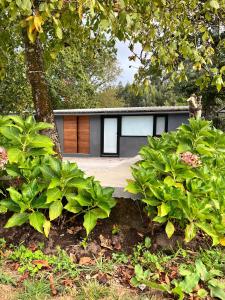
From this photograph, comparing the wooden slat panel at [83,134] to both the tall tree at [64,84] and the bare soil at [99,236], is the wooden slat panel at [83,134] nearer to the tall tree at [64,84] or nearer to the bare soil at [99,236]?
the tall tree at [64,84]

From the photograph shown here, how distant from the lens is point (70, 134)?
17.6 metres

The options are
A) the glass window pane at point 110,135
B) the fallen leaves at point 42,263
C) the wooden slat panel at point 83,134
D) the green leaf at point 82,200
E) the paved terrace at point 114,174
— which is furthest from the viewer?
the wooden slat panel at point 83,134

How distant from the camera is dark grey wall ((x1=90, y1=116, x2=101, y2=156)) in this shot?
1689 centimetres

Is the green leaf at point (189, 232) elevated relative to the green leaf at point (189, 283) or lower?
elevated

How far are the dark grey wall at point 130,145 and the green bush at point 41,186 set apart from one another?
1289cm

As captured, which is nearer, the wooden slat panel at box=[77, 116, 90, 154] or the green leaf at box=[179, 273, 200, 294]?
the green leaf at box=[179, 273, 200, 294]

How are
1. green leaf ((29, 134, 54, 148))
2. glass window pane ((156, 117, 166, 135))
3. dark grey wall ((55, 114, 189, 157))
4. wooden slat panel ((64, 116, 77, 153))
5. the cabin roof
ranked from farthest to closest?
1. wooden slat panel ((64, 116, 77, 153))
2. glass window pane ((156, 117, 166, 135))
3. dark grey wall ((55, 114, 189, 157))
4. the cabin roof
5. green leaf ((29, 134, 54, 148))

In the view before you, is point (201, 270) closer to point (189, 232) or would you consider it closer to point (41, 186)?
point (189, 232)

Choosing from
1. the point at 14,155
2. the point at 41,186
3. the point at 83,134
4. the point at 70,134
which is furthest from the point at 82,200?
the point at 70,134

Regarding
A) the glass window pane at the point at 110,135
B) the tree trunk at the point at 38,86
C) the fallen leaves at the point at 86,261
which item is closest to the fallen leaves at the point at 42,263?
the fallen leaves at the point at 86,261

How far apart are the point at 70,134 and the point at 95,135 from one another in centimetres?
153

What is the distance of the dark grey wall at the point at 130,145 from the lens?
15930 millimetres

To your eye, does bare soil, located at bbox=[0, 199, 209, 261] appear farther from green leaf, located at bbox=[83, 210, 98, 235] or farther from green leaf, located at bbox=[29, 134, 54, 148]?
green leaf, located at bbox=[29, 134, 54, 148]

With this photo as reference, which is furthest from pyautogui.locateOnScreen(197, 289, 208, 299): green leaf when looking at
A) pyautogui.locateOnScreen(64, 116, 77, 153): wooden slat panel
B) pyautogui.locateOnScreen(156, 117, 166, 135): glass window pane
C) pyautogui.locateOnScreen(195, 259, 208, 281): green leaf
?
pyautogui.locateOnScreen(64, 116, 77, 153): wooden slat panel
